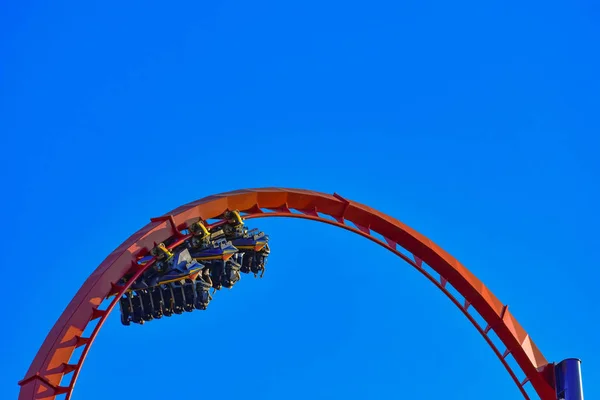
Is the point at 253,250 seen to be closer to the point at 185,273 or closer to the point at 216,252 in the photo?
the point at 216,252

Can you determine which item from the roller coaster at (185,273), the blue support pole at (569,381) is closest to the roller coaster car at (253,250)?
the roller coaster at (185,273)

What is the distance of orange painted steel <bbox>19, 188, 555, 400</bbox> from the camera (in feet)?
69.6

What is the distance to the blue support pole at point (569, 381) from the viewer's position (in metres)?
26.9

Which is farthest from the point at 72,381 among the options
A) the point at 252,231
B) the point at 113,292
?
the point at 252,231

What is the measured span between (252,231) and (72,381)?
738cm

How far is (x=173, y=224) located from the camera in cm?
2398

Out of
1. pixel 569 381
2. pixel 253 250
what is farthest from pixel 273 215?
pixel 569 381

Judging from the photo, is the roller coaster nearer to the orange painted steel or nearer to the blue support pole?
the orange painted steel

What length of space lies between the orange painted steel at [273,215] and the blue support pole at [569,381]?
983 millimetres

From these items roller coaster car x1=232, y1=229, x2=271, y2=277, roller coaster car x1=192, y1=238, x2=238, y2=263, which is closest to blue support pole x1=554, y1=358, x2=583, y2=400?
roller coaster car x1=232, y1=229, x2=271, y2=277

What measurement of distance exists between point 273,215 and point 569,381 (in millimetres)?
A: 8329

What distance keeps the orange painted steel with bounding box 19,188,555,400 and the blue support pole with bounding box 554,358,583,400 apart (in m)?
0.98

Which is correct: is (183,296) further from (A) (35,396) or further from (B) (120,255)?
(A) (35,396)

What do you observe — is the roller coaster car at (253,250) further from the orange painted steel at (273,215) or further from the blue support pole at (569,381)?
the blue support pole at (569,381)
